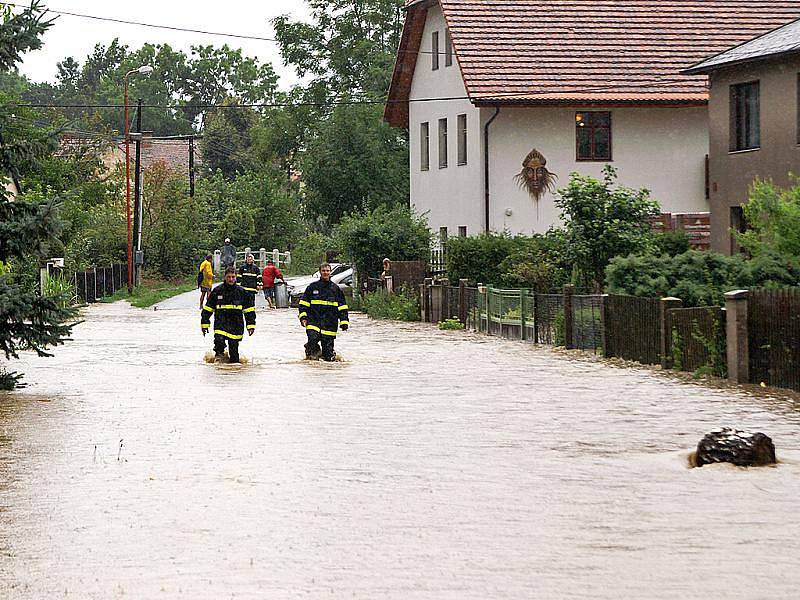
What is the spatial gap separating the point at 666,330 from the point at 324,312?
543cm

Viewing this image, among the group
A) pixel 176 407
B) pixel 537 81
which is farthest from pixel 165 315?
pixel 176 407

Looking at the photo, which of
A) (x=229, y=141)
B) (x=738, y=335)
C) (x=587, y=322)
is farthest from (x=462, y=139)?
(x=229, y=141)

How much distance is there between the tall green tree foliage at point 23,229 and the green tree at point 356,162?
38237mm

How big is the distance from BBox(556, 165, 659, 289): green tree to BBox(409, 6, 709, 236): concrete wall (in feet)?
35.0

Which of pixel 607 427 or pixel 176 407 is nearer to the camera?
pixel 607 427

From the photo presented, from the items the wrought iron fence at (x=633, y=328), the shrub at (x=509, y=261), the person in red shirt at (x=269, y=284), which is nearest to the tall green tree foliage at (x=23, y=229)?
the wrought iron fence at (x=633, y=328)

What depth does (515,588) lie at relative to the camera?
8023mm

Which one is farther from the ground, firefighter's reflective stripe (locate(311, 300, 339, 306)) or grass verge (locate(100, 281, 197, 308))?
firefighter's reflective stripe (locate(311, 300, 339, 306))

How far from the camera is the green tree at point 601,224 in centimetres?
2897

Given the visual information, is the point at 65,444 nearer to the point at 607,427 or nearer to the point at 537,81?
the point at 607,427

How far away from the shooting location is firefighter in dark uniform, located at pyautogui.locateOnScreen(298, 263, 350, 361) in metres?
22.8

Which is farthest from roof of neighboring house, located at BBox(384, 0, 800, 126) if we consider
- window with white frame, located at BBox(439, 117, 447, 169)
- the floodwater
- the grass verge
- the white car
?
the floodwater

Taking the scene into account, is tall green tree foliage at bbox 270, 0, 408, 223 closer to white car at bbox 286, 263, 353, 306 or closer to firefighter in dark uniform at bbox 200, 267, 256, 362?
white car at bbox 286, 263, 353, 306

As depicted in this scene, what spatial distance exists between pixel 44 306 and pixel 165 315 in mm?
22022
